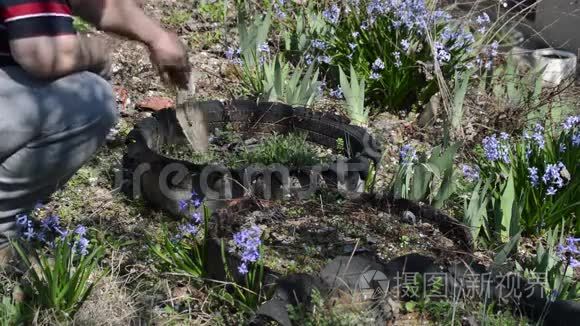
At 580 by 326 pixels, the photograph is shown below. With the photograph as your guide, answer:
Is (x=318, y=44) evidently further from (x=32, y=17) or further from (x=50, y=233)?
(x=32, y=17)

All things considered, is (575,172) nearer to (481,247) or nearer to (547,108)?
(481,247)

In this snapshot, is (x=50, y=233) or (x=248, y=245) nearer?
(x=248, y=245)

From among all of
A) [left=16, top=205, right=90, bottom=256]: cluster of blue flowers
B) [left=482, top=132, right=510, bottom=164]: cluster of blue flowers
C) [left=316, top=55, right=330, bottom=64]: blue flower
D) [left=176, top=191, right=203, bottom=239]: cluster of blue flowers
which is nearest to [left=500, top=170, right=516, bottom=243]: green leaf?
[left=482, top=132, right=510, bottom=164]: cluster of blue flowers

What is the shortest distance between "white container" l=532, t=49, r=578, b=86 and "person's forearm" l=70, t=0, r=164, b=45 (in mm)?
2936

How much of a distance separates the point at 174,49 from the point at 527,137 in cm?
170

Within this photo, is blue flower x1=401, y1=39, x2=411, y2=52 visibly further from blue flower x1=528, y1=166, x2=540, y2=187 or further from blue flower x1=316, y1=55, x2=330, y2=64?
blue flower x1=528, y1=166, x2=540, y2=187

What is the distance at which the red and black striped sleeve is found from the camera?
2223 millimetres

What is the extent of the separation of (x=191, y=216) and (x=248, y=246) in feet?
1.89

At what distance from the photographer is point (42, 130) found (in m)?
2.46

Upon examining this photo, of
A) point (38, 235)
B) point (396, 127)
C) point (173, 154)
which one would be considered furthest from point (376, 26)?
point (38, 235)

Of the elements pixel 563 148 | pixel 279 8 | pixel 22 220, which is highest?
pixel 279 8

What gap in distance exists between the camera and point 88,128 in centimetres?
257

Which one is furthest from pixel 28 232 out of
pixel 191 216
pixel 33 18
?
pixel 33 18

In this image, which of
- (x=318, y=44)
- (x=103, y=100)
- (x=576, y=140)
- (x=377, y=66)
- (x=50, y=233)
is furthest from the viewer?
(x=318, y=44)
